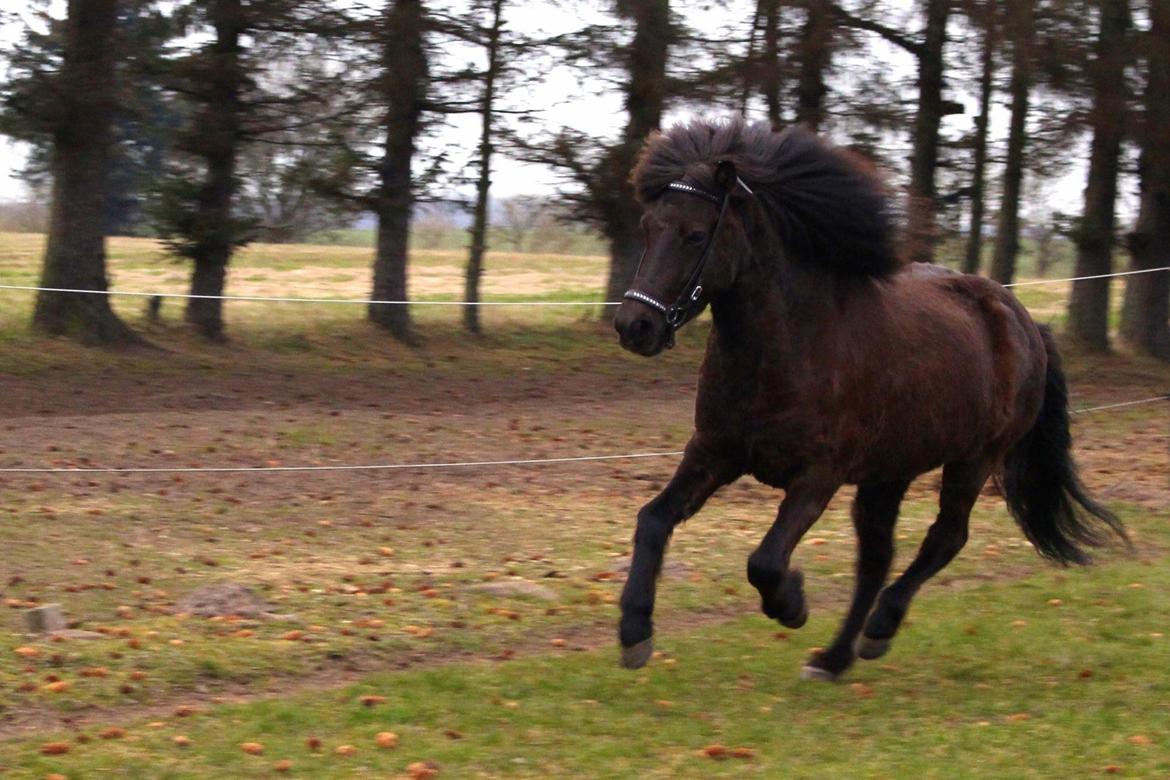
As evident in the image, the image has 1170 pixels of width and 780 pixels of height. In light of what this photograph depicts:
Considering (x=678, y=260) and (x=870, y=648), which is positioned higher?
(x=678, y=260)

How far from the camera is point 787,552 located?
6250mm

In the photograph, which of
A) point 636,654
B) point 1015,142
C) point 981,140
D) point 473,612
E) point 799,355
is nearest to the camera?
point 636,654

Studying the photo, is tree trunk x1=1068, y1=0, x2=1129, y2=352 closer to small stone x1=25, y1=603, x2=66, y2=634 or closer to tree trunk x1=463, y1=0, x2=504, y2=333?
tree trunk x1=463, y1=0, x2=504, y2=333

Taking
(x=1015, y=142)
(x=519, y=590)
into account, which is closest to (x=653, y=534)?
(x=519, y=590)

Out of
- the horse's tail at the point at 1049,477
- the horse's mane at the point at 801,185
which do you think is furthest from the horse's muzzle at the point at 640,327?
the horse's tail at the point at 1049,477

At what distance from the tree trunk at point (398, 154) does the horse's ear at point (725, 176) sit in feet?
40.3

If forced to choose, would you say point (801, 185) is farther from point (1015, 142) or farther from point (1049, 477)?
point (1015, 142)

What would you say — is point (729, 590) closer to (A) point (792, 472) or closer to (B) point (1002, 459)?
(B) point (1002, 459)

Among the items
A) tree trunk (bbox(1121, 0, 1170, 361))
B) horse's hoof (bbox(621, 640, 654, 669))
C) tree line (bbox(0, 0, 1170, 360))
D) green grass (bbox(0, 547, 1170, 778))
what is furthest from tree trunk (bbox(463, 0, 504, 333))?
horse's hoof (bbox(621, 640, 654, 669))

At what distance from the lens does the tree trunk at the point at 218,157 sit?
18297 millimetres

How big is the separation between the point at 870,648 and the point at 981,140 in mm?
15884

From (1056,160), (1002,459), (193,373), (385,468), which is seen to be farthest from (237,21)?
(1002,459)

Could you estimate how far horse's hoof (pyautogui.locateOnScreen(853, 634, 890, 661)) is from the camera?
23.7ft

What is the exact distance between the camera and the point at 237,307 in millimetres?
22312
